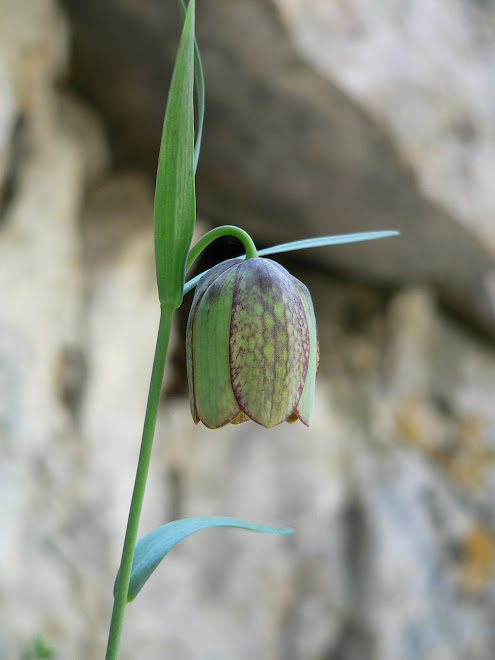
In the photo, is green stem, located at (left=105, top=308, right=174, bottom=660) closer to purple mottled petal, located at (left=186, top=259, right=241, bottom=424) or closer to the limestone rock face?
purple mottled petal, located at (left=186, top=259, right=241, bottom=424)

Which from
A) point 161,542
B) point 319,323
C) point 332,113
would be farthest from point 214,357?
point 319,323

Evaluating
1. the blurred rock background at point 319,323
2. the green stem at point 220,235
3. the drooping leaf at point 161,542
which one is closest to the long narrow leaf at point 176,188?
the green stem at point 220,235

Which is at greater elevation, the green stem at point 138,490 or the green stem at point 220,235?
the green stem at point 220,235

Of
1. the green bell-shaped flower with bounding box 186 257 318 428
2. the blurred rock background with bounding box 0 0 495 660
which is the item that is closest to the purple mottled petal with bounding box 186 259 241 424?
the green bell-shaped flower with bounding box 186 257 318 428

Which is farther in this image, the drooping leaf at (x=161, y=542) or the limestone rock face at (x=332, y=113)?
the limestone rock face at (x=332, y=113)

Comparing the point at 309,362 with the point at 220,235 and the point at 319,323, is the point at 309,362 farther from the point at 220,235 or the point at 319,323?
the point at 319,323

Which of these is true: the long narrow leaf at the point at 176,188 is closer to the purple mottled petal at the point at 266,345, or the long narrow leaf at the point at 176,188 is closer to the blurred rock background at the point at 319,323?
the purple mottled petal at the point at 266,345

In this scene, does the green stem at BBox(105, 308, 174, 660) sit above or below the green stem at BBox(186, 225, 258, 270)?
below
